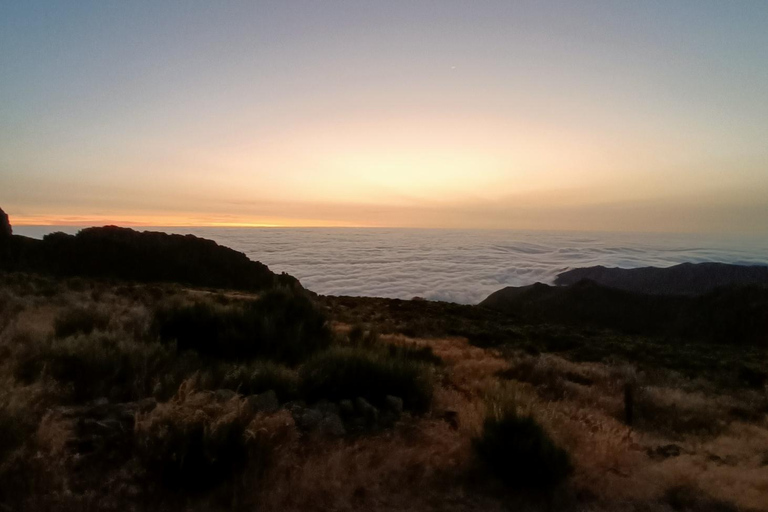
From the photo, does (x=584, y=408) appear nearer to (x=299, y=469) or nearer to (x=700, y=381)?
(x=299, y=469)

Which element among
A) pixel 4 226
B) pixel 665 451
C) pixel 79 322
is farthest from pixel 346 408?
pixel 4 226

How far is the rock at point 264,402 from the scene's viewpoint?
5.50m

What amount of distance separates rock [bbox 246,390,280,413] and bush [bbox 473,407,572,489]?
2233mm

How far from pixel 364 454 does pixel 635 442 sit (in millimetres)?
4297

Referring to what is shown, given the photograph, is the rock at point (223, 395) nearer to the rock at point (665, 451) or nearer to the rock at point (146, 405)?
the rock at point (146, 405)

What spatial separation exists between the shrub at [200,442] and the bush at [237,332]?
12.8 ft

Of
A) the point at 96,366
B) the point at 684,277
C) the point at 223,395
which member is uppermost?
the point at 96,366

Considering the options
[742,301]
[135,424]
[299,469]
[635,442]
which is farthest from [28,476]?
[742,301]

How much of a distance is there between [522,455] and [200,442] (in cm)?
293

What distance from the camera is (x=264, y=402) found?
5.68 meters

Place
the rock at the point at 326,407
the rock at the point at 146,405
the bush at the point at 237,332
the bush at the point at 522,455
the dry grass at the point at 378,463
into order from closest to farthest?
the dry grass at the point at 378,463
the bush at the point at 522,455
the rock at the point at 146,405
the rock at the point at 326,407
the bush at the point at 237,332

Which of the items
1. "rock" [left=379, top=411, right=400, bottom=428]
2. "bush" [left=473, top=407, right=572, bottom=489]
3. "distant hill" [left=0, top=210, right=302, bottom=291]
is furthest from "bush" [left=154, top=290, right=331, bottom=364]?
"distant hill" [left=0, top=210, right=302, bottom=291]

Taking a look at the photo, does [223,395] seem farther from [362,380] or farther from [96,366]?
[362,380]

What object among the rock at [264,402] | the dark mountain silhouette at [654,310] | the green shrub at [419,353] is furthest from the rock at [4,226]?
the dark mountain silhouette at [654,310]
